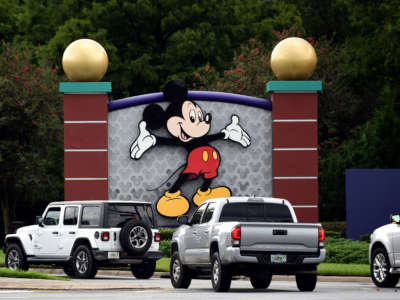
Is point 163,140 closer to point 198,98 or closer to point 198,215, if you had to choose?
point 198,98

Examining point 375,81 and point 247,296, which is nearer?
point 247,296

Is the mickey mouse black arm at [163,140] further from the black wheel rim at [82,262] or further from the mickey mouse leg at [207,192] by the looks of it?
the black wheel rim at [82,262]

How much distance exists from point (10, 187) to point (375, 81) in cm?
2214

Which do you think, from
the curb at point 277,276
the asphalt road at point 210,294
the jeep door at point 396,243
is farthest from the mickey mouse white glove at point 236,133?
the jeep door at point 396,243

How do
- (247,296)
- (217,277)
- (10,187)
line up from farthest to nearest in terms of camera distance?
(10,187)
(217,277)
(247,296)

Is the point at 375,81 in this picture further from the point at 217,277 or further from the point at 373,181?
the point at 217,277

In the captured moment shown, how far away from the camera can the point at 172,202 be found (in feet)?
104

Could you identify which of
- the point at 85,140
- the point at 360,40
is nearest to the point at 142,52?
the point at 360,40

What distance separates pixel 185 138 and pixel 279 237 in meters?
14.1

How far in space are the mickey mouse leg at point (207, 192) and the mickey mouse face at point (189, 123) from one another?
5.18 ft

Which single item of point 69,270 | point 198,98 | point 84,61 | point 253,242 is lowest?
point 69,270

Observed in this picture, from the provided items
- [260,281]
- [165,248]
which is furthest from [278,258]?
[165,248]

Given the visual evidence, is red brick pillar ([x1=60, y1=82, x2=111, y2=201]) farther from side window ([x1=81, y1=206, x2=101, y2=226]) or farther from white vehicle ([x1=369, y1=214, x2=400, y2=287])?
white vehicle ([x1=369, y1=214, x2=400, y2=287])

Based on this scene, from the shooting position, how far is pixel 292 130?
3183 cm
